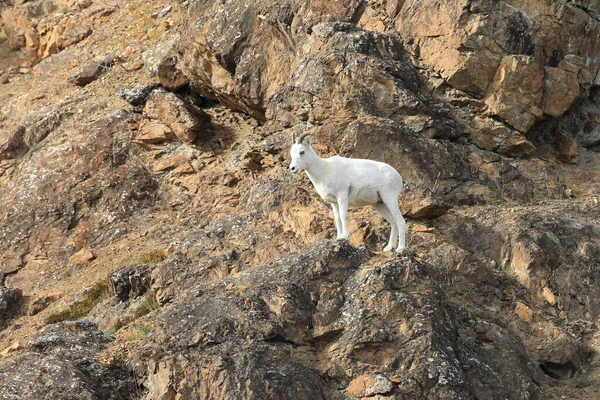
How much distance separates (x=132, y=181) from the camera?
23.8 meters

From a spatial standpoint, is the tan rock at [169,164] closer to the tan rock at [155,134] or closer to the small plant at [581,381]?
the tan rock at [155,134]

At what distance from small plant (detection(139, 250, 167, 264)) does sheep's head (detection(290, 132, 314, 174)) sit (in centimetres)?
567

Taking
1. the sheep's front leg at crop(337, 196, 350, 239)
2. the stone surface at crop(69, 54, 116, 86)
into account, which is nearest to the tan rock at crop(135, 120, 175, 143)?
the stone surface at crop(69, 54, 116, 86)

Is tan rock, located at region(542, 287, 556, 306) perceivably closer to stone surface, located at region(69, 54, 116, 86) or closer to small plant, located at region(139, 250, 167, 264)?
small plant, located at region(139, 250, 167, 264)

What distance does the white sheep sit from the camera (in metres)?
15.9

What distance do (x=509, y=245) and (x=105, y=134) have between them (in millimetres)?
11355

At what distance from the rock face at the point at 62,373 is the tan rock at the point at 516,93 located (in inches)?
460

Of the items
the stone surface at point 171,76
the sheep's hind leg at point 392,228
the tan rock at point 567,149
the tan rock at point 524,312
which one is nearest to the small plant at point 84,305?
the sheep's hind leg at point 392,228

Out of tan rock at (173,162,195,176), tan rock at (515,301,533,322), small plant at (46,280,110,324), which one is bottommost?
small plant at (46,280,110,324)

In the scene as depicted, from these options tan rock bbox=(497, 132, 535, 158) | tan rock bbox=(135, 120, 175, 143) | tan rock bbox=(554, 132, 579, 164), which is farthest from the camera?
tan rock bbox=(135, 120, 175, 143)

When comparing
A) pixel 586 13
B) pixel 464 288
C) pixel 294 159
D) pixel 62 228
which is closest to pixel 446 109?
pixel 586 13

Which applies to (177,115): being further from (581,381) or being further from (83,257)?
(581,381)

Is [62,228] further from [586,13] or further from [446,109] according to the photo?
[586,13]

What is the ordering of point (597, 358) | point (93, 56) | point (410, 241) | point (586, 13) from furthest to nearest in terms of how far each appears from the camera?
point (93, 56), point (586, 13), point (410, 241), point (597, 358)
